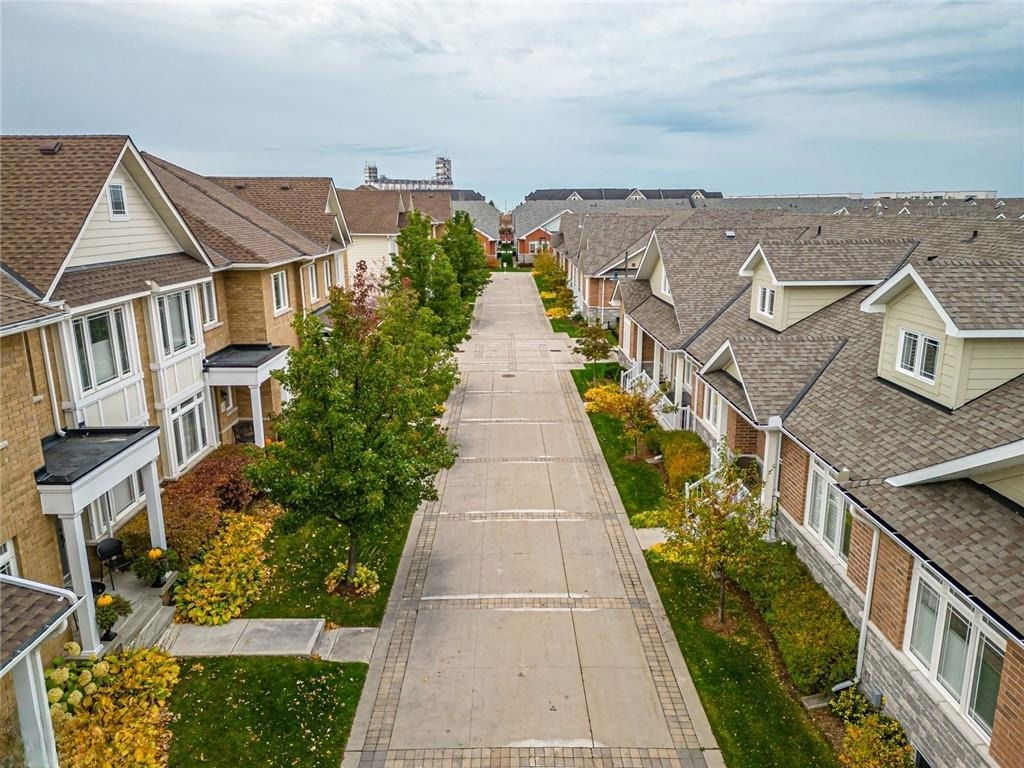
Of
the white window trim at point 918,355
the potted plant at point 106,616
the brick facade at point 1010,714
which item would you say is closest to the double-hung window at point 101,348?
the potted plant at point 106,616

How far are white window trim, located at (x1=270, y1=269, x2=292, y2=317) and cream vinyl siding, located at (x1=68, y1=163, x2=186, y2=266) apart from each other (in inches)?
172

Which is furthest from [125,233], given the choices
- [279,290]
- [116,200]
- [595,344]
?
[595,344]

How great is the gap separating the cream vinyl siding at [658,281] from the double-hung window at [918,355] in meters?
14.7

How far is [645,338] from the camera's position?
1180 inches

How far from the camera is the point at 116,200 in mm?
16266

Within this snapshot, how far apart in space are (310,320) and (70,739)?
7969 mm

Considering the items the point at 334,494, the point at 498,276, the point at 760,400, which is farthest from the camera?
the point at 498,276

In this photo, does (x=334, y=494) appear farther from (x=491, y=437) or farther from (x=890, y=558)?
(x=491, y=437)

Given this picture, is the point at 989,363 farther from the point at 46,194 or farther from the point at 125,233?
the point at 125,233

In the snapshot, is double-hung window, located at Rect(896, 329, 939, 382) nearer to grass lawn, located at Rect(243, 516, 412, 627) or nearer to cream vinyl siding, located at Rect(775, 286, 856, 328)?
cream vinyl siding, located at Rect(775, 286, 856, 328)

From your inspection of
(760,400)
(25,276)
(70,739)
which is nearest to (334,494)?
(70,739)

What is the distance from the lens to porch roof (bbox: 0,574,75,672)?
789 centimetres

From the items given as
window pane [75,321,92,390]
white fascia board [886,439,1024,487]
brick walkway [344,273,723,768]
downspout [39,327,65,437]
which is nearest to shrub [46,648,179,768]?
brick walkway [344,273,723,768]

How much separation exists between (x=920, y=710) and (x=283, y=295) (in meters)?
22.0
